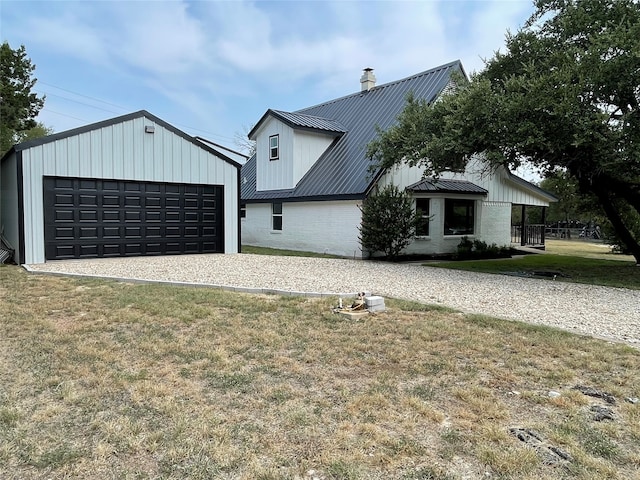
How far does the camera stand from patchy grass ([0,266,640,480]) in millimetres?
2600

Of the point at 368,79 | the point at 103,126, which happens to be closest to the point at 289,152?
the point at 368,79

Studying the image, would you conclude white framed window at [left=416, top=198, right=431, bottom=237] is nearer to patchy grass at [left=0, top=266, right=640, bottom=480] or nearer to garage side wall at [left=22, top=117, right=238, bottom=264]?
garage side wall at [left=22, top=117, right=238, bottom=264]

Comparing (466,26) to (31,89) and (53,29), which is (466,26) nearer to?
(53,29)

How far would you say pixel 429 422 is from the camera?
312cm

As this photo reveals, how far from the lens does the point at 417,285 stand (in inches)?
359

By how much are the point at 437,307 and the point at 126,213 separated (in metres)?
10.7

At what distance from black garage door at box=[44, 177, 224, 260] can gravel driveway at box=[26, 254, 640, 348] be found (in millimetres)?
743

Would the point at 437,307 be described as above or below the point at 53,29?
below

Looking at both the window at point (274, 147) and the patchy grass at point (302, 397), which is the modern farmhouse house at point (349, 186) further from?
the patchy grass at point (302, 397)

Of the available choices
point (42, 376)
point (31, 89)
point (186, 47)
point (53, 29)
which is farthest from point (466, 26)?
point (31, 89)

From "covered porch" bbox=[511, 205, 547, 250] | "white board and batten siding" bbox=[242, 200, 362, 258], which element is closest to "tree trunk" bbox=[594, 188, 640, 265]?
"white board and batten siding" bbox=[242, 200, 362, 258]

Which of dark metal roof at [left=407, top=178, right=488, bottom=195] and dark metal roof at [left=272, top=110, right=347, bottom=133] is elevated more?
dark metal roof at [left=272, top=110, right=347, bottom=133]

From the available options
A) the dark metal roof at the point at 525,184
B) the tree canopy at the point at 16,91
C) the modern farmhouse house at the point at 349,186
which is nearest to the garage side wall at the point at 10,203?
the modern farmhouse house at the point at 349,186

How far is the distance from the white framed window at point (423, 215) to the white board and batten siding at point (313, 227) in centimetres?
248
